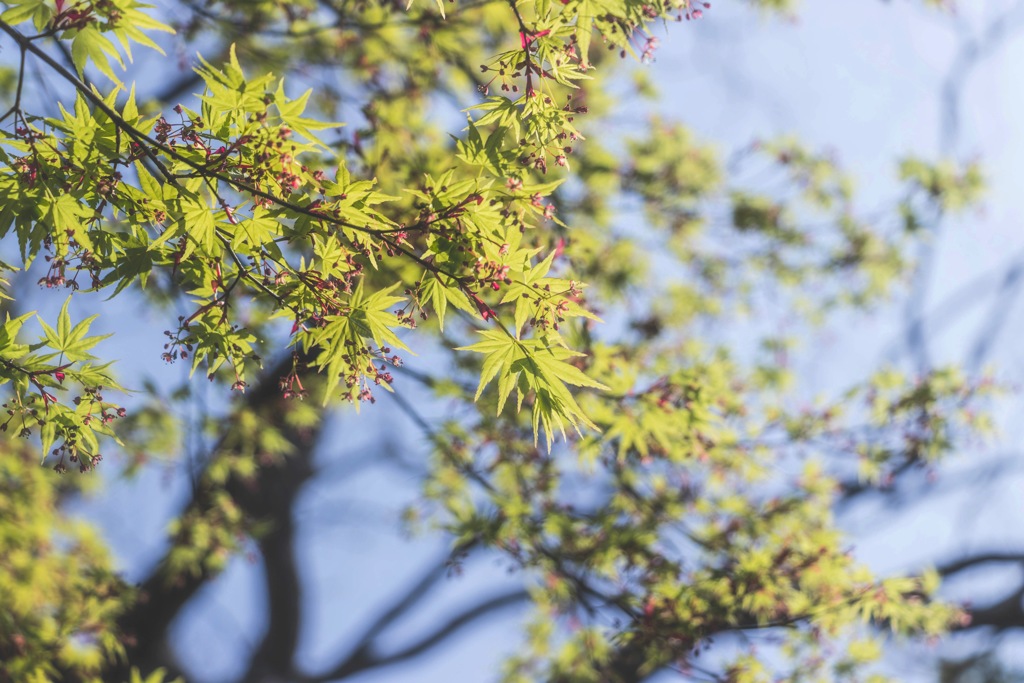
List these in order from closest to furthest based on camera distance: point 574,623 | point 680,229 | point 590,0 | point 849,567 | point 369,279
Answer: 1. point 590,0
2. point 849,567
3. point 369,279
4. point 574,623
5. point 680,229

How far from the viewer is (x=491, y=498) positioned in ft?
13.2

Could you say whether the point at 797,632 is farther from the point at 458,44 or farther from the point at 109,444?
the point at 109,444

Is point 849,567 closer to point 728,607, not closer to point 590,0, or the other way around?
point 728,607

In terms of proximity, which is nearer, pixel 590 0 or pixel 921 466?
pixel 590 0

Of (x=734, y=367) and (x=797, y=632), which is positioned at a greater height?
(x=734, y=367)

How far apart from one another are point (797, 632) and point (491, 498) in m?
1.96

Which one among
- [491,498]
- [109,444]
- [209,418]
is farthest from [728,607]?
[109,444]

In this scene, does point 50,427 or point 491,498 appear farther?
point 491,498

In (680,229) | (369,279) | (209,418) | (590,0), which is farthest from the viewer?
(680,229)

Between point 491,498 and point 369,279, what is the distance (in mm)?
1498

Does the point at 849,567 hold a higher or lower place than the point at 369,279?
lower

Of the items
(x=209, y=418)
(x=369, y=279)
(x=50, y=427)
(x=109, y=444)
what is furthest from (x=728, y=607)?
(x=109, y=444)

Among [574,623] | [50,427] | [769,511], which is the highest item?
[769,511]

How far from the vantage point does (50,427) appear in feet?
7.29
